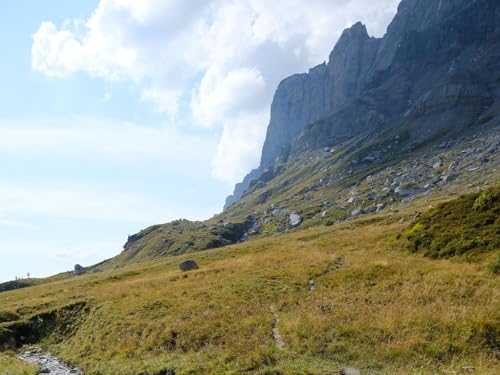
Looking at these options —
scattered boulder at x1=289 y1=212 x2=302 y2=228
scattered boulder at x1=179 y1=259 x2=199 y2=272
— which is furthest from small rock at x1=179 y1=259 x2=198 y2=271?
scattered boulder at x1=289 y1=212 x2=302 y2=228

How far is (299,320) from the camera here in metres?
23.3

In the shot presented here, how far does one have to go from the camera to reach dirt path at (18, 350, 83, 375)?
25.0 m

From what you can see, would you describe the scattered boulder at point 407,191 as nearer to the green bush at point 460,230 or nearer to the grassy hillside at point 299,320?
the green bush at point 460,230

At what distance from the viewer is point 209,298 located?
33.4 meters

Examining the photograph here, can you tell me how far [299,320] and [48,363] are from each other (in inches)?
717

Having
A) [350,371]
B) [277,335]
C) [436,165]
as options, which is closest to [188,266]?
[277,335]

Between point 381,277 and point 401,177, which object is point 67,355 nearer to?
point 381,277

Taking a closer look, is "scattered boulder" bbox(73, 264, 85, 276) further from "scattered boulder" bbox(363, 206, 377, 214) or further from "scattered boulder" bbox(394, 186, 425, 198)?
"scattered boulder" bbox(394, 186, 425, 198)

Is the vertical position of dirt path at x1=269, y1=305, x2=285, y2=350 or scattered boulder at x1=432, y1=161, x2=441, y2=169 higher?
scattered boulder at x1=432, y1=161, x2=441, y2=169

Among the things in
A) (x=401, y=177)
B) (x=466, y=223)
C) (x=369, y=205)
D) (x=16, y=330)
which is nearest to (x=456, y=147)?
(x=401, y=177)

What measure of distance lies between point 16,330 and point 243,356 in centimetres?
2833

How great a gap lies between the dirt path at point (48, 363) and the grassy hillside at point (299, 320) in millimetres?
710

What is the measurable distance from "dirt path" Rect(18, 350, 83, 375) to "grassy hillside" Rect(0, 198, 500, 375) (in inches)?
28.0

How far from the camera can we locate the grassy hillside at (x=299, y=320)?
59.1 feet
